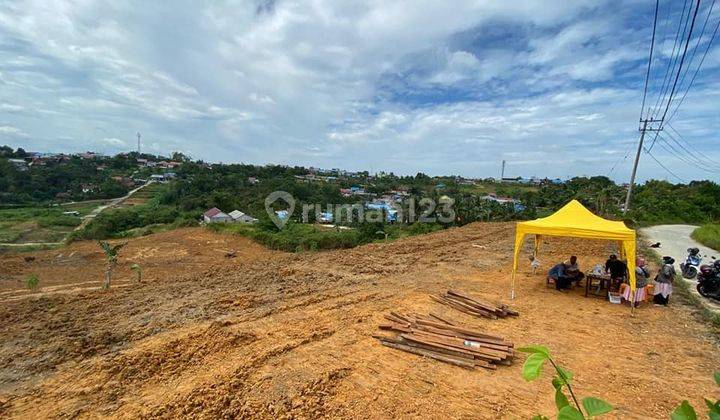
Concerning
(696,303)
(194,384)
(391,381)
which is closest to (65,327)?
(194,384)

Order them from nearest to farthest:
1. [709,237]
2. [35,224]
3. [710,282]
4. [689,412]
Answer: [689,412] → [710,282] → [709,237] → [35,224]

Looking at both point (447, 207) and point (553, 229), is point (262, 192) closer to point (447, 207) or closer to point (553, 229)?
point (447, 207)

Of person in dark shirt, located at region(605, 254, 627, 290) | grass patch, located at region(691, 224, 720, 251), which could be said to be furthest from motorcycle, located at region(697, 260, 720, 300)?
grass patch, located at region(691, 224, 720, 251)

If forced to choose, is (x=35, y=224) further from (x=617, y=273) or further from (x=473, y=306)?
(x=617, y=273)

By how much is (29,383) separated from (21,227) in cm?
4145

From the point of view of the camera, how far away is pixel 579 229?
8273 millimetres

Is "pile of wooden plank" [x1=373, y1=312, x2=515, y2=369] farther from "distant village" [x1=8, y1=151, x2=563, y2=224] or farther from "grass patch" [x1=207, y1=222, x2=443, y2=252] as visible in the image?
"distant village" [x1=8, y1=151, x2=563, y2=224]

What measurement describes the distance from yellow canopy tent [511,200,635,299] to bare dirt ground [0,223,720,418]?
46.9 inches

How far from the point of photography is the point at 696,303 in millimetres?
8320

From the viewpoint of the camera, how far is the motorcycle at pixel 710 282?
28.0 feet

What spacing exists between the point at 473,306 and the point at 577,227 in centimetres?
294

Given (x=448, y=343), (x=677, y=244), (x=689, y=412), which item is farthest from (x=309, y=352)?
(x=677, y=244)

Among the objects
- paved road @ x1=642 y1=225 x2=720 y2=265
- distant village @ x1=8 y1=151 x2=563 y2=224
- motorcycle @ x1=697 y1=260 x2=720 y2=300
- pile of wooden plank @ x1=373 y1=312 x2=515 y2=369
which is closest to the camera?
pile of wooden plank @ x1=373 y1=312 x2=515 y2=369

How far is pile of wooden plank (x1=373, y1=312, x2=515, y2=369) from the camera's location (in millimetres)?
5512
